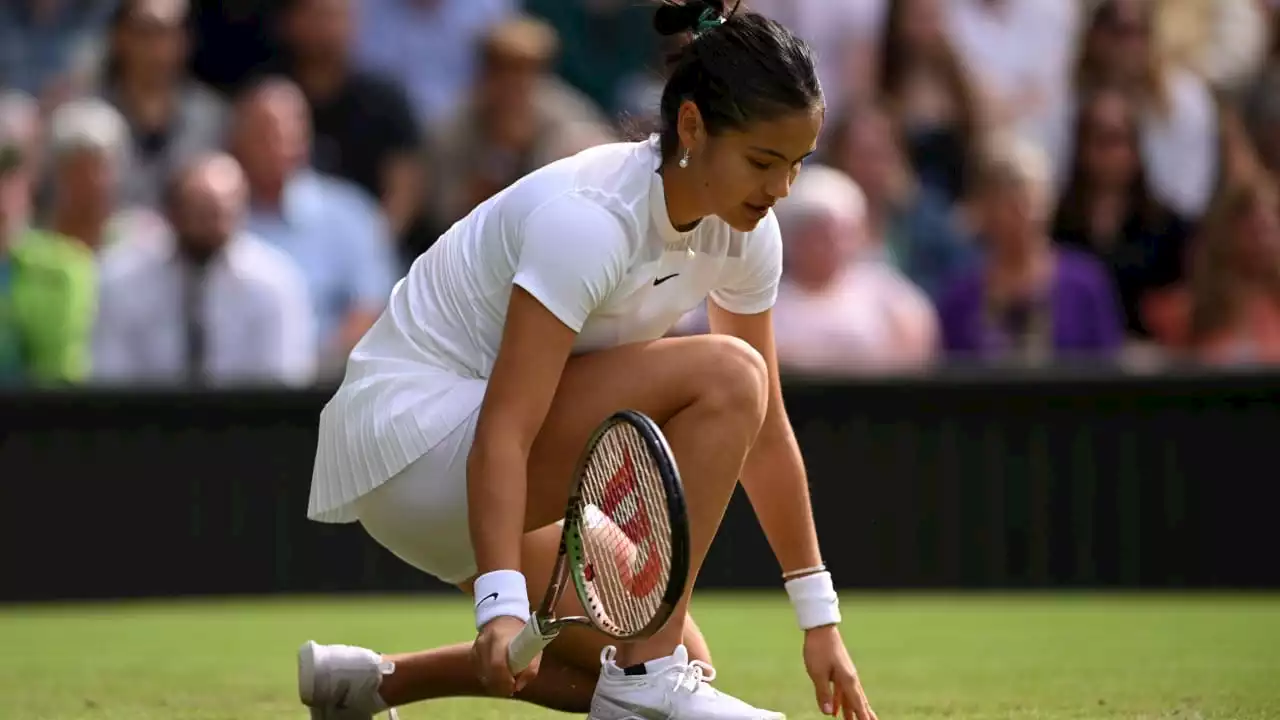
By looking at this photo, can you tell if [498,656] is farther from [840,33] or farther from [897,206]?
[840,33]

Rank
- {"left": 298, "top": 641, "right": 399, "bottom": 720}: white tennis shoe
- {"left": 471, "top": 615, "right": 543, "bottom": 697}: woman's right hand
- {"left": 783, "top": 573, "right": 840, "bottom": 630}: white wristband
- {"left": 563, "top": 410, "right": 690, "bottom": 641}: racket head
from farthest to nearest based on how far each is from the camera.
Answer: {"left": 298, "top": 641, "right": 399, "bottom": 720}: white tennis shoe → {"left": 783, "top": 573, "right": 840, "bottom": 630}: white wristband → {"left": 471, "top": 615, "right": 543, "bottom": 697}: woman's right hand → {"left": 563, "top": 410, "right": 690, "bottom": 641}: racket head

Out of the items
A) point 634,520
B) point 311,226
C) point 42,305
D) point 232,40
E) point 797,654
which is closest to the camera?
point 634,520

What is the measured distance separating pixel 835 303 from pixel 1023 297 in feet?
2.35

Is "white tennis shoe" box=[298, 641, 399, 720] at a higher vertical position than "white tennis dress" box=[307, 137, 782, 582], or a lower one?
lower

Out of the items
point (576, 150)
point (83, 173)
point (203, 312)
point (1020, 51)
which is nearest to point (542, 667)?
point (203, 312)

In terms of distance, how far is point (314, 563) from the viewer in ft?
24.7

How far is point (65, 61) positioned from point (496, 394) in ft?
20.6

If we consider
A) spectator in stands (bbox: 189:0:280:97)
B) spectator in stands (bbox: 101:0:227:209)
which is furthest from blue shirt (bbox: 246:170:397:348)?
spectator in stands (bbox: 189:0:280:97)

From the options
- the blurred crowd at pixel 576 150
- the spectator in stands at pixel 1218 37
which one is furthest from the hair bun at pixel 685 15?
the spectator in stands at pixel 1218 37

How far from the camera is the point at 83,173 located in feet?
26.2

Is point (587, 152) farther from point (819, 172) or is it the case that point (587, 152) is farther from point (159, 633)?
point (819, 172)

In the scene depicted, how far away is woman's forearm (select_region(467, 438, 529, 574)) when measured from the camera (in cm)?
324

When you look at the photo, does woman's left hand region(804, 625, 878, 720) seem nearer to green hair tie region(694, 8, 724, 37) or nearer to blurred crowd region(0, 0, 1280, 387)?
green hair tie region(694, 8, 724, 37)

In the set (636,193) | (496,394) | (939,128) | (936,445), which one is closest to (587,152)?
(636,193)
